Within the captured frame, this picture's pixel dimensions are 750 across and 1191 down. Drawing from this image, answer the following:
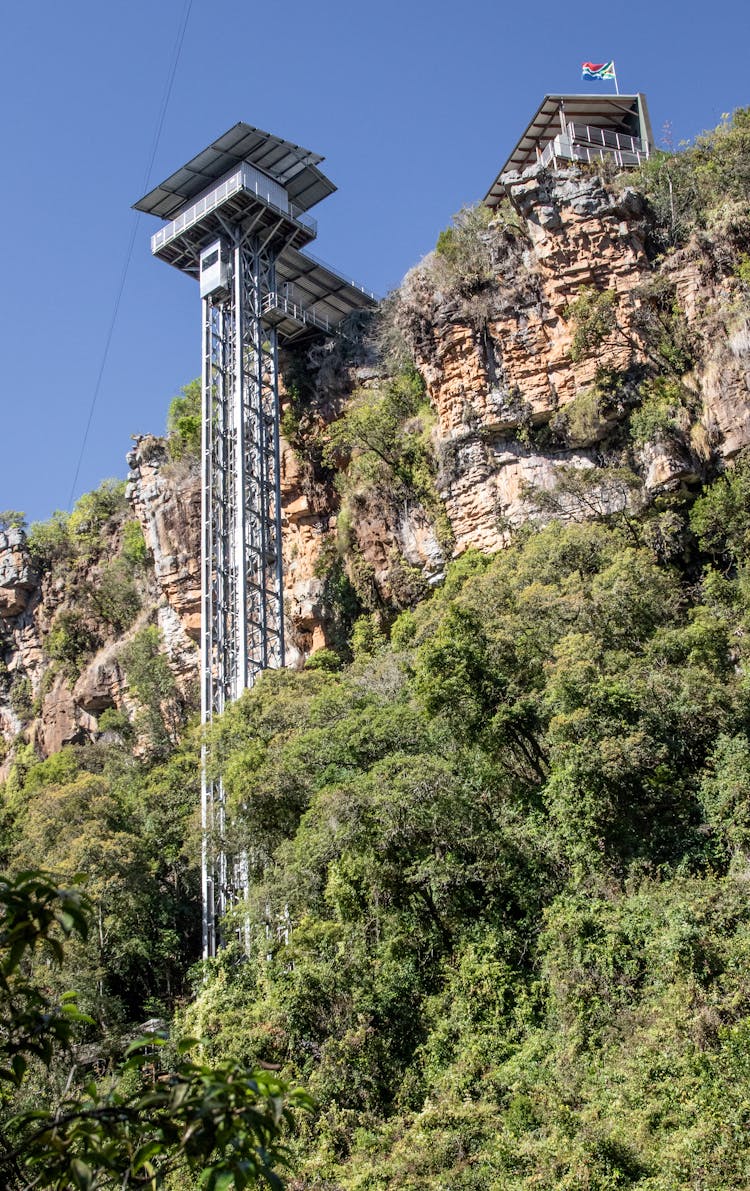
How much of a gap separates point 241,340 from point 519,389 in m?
7.13

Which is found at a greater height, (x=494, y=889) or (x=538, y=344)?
(x=538, y=344)

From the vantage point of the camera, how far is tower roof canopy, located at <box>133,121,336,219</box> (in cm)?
2881

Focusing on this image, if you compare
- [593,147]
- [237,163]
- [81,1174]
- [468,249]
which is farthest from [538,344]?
[81,1174]

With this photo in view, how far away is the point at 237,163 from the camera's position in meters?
29.5

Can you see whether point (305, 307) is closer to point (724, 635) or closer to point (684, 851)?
point (724, 635)

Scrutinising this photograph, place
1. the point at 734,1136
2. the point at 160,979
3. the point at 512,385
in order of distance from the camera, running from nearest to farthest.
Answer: the point at 734,1136 → the point at 160,979 → the point at 512,385

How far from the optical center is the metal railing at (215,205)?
28500 millimetres

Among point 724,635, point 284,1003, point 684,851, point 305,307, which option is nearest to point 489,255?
point 305,307

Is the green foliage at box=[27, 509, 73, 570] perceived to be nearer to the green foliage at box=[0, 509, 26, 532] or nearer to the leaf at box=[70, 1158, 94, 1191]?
the green foliage at box=[0, 509, 26, 532]

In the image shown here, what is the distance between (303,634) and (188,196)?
12313 mm

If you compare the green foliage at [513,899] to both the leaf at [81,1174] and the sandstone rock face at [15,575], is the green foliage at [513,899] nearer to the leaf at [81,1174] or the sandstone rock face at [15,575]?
the leaf at [81,1174]

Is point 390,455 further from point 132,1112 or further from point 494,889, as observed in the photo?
point 132,1112

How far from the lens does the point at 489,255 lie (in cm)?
2750

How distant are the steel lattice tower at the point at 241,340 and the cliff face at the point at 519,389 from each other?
5.17 feet
